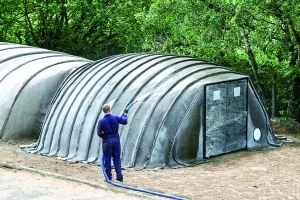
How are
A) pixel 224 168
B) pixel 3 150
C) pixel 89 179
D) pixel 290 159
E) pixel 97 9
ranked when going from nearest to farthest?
pixel 89 179 < pixel 224 168 < pixel 290 159 < pixel 3 150 < pixel 97 9

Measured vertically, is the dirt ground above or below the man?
below

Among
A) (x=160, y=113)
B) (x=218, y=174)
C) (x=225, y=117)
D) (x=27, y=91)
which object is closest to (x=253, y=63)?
(x=225, y=117)

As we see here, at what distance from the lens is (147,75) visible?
1620 centimetres

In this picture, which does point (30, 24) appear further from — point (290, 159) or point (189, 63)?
point (290, 159)

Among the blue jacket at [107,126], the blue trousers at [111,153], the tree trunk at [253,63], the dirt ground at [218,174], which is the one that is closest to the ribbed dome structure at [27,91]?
the dirt ground at [218,174]

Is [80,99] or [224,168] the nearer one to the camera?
[224,168]

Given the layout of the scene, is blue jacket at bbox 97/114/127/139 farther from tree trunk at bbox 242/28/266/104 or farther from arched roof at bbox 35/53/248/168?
tree trunk at bbox 242/28/266/104

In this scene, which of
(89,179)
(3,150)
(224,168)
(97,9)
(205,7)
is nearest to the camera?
(89,179)

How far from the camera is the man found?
41.4 ft

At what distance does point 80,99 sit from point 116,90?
111 cm

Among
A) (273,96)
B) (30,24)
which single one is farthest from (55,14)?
(273,96)

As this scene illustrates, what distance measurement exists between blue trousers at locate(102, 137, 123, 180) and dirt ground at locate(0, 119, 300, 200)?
25 cm

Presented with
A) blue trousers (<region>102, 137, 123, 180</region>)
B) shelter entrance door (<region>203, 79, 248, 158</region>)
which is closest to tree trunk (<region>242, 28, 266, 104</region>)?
shelter entrance door (<region>203, 79, 248, 158</region>)

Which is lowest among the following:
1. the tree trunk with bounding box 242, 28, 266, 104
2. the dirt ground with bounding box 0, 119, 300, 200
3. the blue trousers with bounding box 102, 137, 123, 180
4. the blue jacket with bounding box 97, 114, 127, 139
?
the dirt ground with bounding box 0, 119, 300, 200
